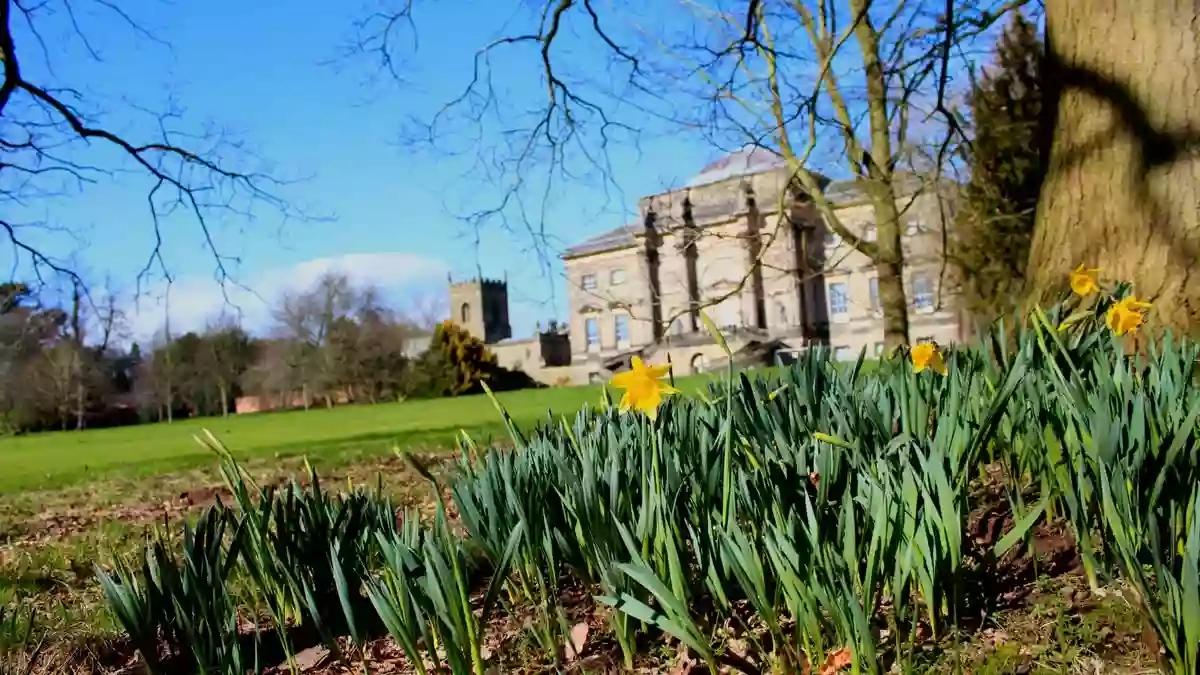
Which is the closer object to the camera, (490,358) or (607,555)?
(607,555)

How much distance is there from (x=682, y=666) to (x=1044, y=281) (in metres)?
2.85

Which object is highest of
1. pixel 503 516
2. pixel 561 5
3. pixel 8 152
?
pixel 561 5

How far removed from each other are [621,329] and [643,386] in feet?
141

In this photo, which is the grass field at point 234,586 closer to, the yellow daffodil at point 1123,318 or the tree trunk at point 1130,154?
the yellow daffodil at point 1123,318

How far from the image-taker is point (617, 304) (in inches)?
232

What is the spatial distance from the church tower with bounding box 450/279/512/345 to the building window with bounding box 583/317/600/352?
1185 cm

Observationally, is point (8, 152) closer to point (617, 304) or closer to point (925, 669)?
point (617, 304)

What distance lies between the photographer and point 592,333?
46375 mm

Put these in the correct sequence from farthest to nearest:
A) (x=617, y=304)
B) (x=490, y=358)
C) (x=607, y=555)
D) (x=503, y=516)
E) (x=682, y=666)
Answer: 1. (x=490, y=358)
2. (x=617, y=304)
3. (x=503, y=516)
4. (x=607, y=555)
5. (x=682, y=666)

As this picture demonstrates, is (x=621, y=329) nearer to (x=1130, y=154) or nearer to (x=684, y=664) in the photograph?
(x=1130, y=154)

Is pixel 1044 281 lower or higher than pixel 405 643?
higher

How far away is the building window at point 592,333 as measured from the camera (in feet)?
151

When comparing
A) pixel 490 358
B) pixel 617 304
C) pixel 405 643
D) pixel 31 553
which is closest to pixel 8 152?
pixel 31 553

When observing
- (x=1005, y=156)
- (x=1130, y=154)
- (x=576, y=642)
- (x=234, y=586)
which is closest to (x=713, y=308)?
(x=1005, y=156)
